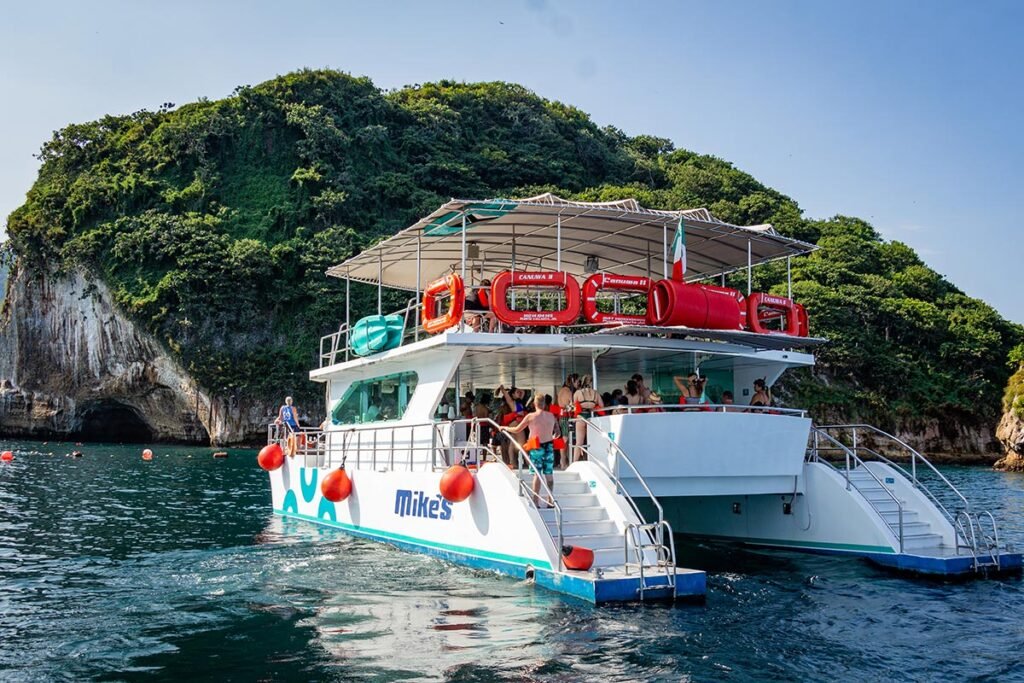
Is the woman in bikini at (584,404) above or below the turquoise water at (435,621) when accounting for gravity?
above

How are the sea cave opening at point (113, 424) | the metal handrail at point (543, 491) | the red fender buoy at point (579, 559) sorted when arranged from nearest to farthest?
the red fender buoy at point (579, 559) → the metal handrail at point (543, 491) → the sea cave opening at point (113, 424)

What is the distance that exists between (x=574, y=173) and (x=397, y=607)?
235ft

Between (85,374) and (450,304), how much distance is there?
173ft

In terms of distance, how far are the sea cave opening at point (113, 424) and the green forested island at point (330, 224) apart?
821cm

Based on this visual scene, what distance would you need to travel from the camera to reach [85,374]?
58969mm

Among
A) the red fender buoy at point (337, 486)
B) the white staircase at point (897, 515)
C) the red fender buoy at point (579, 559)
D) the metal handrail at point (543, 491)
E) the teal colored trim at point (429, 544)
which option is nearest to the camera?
the red fender buoy at point (579, 559)

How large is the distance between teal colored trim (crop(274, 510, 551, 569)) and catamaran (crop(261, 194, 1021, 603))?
0.11 feet

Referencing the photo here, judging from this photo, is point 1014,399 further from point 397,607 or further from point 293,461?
point 397,607

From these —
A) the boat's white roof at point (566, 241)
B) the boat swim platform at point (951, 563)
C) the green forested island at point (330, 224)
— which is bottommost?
the boat swim platform at point (951, 563)

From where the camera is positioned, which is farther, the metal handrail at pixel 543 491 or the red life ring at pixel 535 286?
the red life ring at pixel 535 286

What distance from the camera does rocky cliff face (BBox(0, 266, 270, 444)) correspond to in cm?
5688

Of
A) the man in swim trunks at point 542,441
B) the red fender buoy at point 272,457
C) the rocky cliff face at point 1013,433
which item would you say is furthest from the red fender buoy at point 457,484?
the rocky cliff face at point 1013,433

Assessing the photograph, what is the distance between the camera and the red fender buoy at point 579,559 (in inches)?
417

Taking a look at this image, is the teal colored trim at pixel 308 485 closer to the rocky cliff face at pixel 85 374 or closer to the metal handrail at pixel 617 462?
the metal handrail at pixel 617 462
